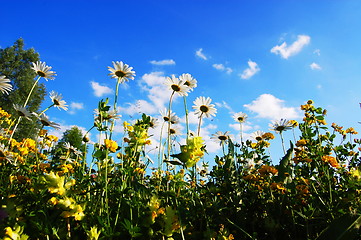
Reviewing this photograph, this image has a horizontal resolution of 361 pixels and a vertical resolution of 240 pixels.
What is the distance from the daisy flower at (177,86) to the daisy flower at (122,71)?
473 mm

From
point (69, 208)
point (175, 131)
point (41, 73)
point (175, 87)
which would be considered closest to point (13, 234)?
point (69, 208)

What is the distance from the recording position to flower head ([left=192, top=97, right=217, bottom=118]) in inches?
143

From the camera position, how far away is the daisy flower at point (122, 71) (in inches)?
119

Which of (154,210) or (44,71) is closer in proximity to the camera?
Answer: (154,210)

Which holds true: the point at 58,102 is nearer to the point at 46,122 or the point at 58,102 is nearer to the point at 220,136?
the point at 46,122

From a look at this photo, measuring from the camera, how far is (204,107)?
3662 millimetres

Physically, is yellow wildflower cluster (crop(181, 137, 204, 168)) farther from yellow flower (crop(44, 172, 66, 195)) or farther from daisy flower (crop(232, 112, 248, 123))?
daisy flower (crop(232, 112, 248, 123))

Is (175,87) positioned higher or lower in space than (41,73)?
lower

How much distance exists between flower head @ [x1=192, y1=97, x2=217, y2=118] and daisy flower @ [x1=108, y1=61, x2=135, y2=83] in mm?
993

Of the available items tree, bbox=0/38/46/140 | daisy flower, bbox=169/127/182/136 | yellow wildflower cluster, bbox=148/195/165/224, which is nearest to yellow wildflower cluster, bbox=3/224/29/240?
yellow wildflower cluster, bbox=148/195/165/224

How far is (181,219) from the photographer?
1.56 m

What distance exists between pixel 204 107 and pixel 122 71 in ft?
3.97

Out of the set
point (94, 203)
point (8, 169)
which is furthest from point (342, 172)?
point (8, 169)

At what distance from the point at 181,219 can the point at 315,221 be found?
104cm
